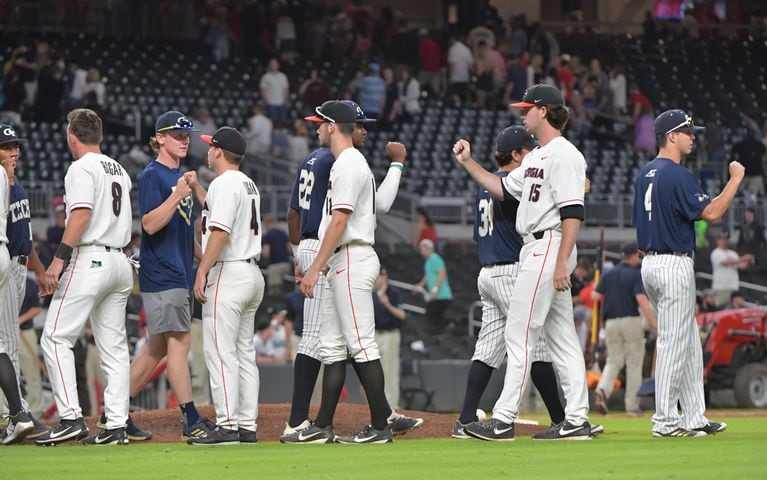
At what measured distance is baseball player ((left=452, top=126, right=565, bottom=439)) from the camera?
9961 mm

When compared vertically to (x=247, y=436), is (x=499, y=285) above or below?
above

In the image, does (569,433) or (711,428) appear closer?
(569,433)

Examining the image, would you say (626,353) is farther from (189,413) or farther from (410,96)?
(410,96)

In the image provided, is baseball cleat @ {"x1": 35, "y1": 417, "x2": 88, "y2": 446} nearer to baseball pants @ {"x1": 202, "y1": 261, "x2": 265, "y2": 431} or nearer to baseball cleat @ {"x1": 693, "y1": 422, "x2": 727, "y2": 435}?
baseball pants @ {"x1": 202, "y1": 261, "x2": 265, "y2": 431}

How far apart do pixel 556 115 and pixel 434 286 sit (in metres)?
11.6

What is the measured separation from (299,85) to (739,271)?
401 inches

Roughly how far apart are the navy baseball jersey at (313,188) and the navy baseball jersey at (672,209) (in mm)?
2238

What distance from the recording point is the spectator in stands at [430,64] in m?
31.6

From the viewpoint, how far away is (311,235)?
1000 cm

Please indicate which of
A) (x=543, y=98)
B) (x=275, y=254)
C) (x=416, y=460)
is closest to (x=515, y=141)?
(x=543, y=98)

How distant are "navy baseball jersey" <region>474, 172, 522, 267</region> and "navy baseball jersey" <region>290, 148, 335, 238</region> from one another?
1.18 meters

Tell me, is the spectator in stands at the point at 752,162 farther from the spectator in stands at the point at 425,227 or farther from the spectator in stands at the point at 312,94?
the spectator in stands at the point at 312,94

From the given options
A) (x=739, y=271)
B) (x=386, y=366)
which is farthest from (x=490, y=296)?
(x=739, y=271)

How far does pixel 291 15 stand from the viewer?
31.9 m
